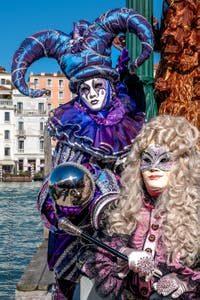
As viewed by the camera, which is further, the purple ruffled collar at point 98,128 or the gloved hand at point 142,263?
the purple ruffled collar at point 98,128

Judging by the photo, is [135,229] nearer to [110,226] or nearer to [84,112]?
[110,226]

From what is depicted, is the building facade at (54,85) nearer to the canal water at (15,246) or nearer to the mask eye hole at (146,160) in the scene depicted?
the canal water at (15,246)

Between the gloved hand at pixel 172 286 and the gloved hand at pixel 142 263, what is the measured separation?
47 millimetres

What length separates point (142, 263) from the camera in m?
2.16

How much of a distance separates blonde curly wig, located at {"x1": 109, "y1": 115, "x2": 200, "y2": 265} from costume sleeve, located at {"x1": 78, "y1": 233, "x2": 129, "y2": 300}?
7 centimetres

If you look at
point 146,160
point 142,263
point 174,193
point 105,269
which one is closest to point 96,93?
point 146,160

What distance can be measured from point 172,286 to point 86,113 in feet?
4.68

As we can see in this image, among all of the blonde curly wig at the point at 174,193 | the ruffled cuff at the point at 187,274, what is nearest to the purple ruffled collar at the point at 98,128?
the blonde curly wig at the point at 174,193

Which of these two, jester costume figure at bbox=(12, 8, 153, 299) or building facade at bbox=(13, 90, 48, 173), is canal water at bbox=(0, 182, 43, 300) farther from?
building facade at bbox=(13, 90, 48, 173)

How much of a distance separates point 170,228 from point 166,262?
4.7 inches

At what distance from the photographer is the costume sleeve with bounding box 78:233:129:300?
7.48 ft

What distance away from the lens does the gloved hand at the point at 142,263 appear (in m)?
2.15

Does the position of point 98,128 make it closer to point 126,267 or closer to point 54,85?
point 126,267

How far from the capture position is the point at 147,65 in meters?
4.65
